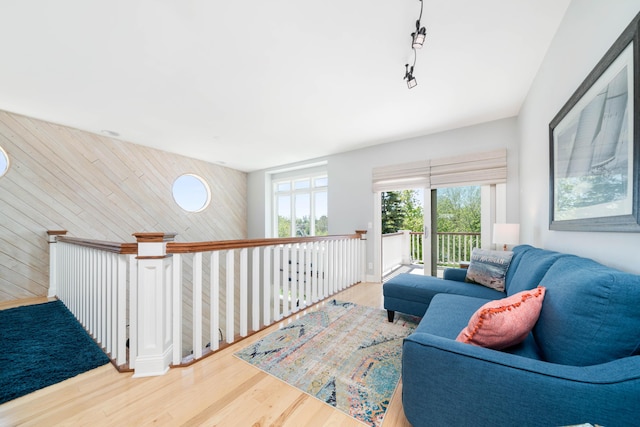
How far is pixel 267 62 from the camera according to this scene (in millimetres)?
2029

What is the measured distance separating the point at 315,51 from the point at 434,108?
5.67ft

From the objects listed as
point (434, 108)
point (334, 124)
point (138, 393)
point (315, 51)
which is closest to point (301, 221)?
point (334, 124)

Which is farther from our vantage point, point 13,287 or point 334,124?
point 334,124

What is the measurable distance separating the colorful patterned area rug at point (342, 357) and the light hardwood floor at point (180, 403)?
0.07 m

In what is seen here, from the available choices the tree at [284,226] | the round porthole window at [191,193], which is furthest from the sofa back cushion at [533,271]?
the round porthole window at [191,193]

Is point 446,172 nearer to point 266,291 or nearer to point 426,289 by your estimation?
point 426,289

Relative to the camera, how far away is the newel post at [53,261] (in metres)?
3.13

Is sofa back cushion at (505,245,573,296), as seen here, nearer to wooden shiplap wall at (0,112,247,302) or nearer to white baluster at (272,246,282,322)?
white baluster at (272,246,282,322)

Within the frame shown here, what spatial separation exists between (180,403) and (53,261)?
3487 millimetres

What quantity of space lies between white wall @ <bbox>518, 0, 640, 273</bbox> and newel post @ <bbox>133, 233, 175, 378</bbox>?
2507mm

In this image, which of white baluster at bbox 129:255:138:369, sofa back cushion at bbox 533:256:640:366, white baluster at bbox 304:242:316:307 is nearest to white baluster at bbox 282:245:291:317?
white baluster at bbox 304:242:316:307

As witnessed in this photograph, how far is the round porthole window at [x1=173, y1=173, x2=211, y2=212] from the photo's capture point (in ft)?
15.4

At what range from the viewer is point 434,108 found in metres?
2.81

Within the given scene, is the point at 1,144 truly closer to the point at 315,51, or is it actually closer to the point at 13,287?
the point at 13,287
